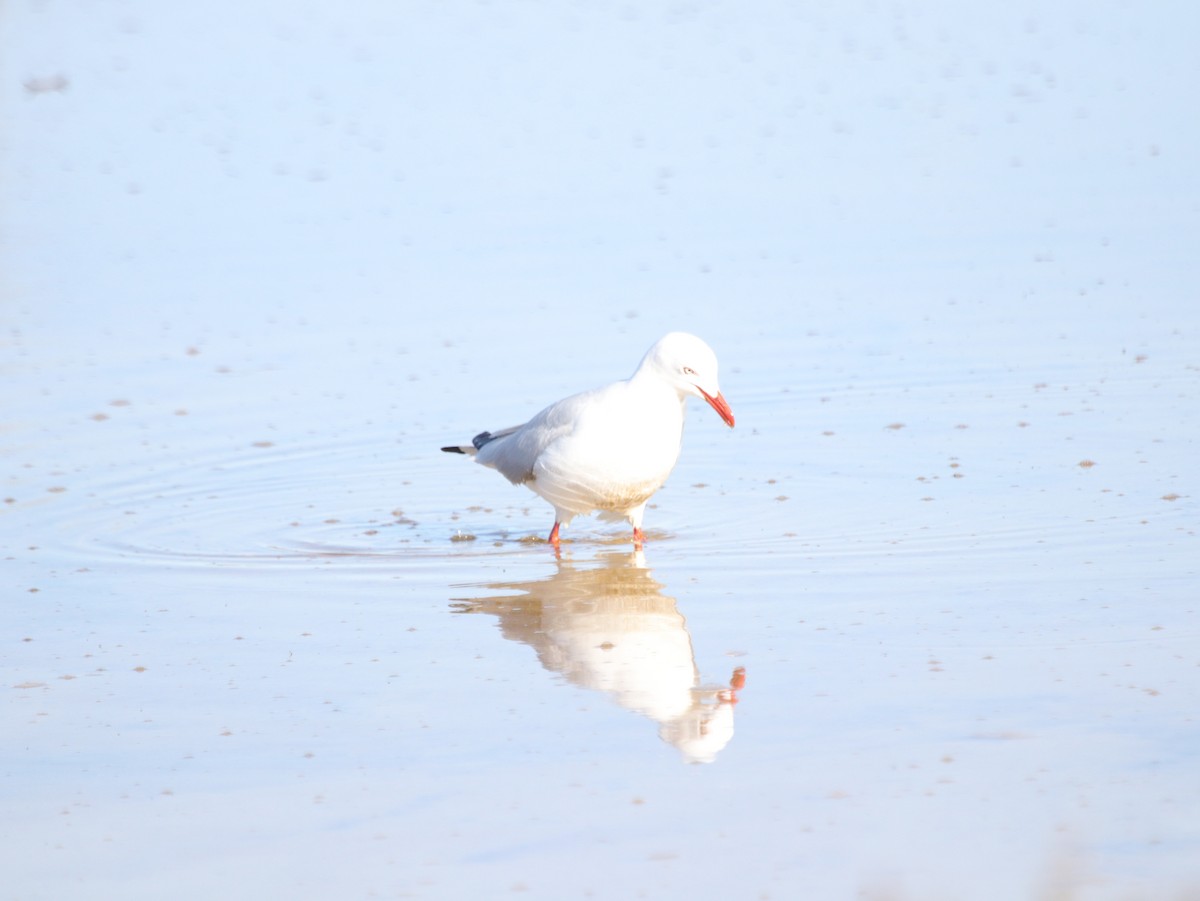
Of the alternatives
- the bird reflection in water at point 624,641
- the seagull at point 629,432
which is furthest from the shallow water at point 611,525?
the seagull at point 629,432

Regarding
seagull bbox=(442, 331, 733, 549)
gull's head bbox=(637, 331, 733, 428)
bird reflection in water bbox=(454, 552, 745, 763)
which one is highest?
gull's head bbox=(637, 331, 733, 428)

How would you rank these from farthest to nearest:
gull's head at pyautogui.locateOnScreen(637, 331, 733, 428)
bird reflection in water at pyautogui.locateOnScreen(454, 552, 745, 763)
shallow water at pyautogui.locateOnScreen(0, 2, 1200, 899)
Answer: gull's head at pyautogui.locateOnScreen(637, 331, 733, 428)
bird reflection in water at pyautogui.locateOnScreen(454, 552, 745, 763)
shallow water at pyautogui.locateOnScreen(0, 2, 1200, 899)

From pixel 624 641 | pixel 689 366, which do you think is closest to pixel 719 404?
pixel 689 366

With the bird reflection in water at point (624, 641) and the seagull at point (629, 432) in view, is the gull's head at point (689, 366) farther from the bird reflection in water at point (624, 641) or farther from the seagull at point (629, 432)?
the bird reflection in water at point (624, 641)

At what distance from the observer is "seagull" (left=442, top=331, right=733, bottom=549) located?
8.84m

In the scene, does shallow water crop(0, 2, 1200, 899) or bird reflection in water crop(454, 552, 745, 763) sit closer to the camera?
shallow water crop(0, 2, 1200, 899)

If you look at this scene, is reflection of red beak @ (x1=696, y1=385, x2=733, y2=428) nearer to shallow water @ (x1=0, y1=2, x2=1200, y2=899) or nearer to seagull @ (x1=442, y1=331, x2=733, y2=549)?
seagull @ (x1=442, y1=331, x2=733, y2=549)

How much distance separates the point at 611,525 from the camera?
1010cm

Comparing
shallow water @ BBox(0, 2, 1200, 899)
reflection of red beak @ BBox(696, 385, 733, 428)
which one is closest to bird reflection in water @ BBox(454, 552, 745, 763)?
shallow water @ BBox(0, 2, 1200, 899)

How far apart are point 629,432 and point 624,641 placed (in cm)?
153

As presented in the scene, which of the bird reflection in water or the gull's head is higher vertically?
the gull's head

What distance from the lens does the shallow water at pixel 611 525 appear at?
5.72 metres

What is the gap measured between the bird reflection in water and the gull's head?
0.84 metres

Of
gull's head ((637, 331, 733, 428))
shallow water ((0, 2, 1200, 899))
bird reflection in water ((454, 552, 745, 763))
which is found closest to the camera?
shallow water ((0, 2, 1200, 899))
